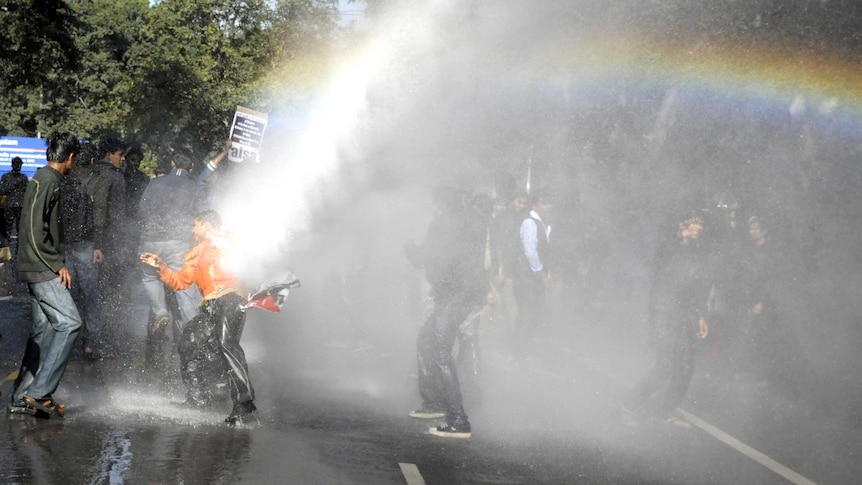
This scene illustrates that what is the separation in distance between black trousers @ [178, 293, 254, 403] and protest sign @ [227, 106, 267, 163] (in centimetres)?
1122

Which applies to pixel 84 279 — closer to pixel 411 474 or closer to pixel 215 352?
pixel 215 352

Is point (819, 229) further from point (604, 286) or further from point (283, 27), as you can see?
point (283, 27)

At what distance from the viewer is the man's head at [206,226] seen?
8.56 metres

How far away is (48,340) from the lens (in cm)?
819

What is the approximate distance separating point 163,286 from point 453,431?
395cm

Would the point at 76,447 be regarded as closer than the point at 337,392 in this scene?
Yes

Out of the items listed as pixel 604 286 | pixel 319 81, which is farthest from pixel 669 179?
pixel 319 81

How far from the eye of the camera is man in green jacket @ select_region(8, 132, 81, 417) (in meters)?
8.02

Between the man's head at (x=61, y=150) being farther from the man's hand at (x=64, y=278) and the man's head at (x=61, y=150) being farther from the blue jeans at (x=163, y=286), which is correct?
the blue jeans at (x=163, y=286)

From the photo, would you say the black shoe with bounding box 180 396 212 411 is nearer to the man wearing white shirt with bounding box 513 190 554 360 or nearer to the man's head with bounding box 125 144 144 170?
the man's head with bounding box 125 144 144 170

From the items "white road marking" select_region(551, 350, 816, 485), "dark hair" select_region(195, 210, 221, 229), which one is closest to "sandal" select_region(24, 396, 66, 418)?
"dark hair" select_region(195, 210, 221, 229)

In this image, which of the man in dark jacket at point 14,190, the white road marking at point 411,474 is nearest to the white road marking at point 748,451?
the white road marking at point 411,474

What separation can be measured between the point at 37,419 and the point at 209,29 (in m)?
23.9

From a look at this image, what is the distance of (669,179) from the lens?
2534cm
